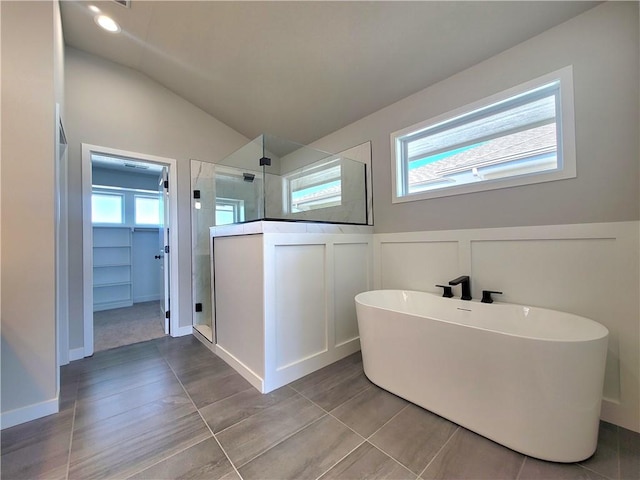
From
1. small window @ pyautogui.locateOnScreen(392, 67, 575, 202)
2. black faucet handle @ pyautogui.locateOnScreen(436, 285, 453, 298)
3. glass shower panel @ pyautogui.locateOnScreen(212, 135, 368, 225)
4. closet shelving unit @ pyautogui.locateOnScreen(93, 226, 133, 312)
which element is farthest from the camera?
closet shelving unit @ pyautogui.locateOnScreen(93, 226, 133, 312)

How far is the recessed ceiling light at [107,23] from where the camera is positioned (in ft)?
7.06

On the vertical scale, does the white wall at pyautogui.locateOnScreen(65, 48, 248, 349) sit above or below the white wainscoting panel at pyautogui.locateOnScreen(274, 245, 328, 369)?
above

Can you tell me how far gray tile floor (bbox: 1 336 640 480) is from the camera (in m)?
1.18

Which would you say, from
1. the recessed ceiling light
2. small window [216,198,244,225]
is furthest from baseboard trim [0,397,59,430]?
the recessed ceiling light

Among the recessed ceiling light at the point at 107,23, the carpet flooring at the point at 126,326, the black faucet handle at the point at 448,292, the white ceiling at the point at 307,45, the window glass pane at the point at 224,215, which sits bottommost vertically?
the carpet flooring at the point at 126,326

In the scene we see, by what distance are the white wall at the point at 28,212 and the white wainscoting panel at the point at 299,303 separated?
1.41 m

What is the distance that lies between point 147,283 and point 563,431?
588 cm

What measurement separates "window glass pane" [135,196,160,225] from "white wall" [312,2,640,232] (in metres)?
5.32

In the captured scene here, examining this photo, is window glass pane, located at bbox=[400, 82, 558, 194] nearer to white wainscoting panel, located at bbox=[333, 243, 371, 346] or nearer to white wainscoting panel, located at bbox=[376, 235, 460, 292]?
white wainscoting panel, located at bbox=[376, 235, 460, 292]

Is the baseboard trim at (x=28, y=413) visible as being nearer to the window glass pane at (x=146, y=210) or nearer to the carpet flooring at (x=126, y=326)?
the carpet flooring at (x=126, y=326)

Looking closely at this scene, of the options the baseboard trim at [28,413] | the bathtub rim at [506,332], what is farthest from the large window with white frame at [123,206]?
the bathtub rim at [506,332]

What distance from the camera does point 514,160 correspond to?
74.1 inches

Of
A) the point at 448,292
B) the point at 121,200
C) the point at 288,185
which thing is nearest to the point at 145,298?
the point at 121,200

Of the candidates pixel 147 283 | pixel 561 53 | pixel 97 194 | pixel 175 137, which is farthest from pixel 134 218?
pixel 561 53
